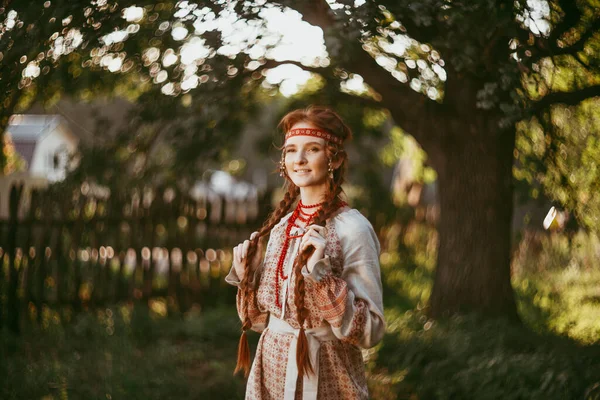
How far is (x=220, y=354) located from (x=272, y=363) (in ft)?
12.3

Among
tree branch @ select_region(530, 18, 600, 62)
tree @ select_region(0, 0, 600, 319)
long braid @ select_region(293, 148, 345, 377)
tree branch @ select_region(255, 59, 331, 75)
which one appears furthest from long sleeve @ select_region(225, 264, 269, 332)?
tree branch @ select_region(255, 59, 331, 75)

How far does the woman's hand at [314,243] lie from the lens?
238 centimetres

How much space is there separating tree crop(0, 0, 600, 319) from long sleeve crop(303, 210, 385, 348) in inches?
65.8

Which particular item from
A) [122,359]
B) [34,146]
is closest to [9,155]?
[122,359]

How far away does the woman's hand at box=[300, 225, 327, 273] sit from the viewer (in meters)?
2.38

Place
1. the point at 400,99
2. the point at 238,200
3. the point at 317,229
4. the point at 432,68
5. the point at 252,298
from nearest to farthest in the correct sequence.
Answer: the point at 317,229 → the point at 252,298 → the point at 432,68 → the point at 400,99 → the point at 238,200

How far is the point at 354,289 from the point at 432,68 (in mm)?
2629

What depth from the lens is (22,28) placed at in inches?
145

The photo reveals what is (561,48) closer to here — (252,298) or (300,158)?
(300,158)

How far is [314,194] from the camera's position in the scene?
2682mm

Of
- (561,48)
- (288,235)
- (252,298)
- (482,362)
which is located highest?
(561,48)

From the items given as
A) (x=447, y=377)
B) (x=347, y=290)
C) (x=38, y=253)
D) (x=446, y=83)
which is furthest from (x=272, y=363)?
(x=38, y=253)

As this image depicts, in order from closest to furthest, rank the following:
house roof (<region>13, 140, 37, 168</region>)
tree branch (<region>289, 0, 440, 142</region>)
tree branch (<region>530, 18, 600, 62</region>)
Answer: tree branch (<region>530, 18, 600, 62</region>), tree branch (<region>289, 0, 440, 142</region>), house roof (<region>13, 140, 37, 168</region>)

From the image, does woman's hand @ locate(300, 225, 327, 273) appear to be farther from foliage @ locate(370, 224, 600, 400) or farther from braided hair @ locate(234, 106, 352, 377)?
foliage @ locate(370, 224, 600, 400)
